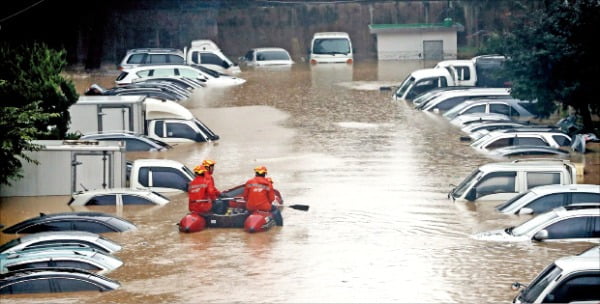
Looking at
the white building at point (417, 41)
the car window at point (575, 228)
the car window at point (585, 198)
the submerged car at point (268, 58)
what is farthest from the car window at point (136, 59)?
the car window at point (575, 228)

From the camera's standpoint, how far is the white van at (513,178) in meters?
27.9

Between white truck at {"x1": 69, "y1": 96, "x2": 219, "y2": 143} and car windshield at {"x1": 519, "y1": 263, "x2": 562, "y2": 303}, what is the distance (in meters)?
20.5

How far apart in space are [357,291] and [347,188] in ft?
34.0

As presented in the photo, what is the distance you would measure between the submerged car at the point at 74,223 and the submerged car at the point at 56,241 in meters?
1.30

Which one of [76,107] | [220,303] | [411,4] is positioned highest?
[411,4]

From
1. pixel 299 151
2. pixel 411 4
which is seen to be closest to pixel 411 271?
pixel 299 151

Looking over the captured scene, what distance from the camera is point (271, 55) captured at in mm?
60031

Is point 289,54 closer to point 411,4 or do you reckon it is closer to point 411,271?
point 411,4

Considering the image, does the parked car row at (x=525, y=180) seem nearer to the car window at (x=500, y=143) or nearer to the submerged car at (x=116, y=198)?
the car window at (x=500, y=143)

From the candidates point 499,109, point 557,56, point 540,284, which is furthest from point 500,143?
point 540,284

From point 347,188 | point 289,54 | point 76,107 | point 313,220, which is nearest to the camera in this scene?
point 313,220

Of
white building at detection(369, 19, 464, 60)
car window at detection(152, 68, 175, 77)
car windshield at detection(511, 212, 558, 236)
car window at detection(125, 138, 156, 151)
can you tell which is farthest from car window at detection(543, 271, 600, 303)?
white building at detection(369, 19, 464, 60)

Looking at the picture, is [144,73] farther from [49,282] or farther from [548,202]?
[49,282]

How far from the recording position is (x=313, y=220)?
1081 inches
